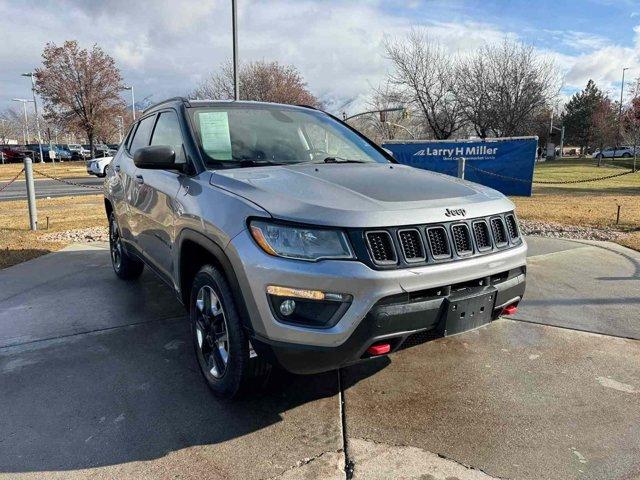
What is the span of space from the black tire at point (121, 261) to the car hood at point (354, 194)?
2840mm

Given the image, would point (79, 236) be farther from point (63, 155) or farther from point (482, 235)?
point (63, 155)

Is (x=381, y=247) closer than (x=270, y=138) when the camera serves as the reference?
Yes

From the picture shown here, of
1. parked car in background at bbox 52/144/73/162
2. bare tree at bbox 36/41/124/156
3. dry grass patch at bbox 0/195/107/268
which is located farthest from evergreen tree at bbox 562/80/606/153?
dry grass patch at bbox 0/195/107/268

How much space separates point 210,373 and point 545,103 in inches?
1409

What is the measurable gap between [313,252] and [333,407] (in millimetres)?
1089

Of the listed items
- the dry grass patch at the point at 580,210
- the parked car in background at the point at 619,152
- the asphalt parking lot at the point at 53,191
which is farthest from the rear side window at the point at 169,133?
the parked car in background at the point at 619,152

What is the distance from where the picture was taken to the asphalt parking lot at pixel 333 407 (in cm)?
246

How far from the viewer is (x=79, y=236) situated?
8523 mm

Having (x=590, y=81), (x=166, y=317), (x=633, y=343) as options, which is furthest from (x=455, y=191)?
(x=590, y=81)

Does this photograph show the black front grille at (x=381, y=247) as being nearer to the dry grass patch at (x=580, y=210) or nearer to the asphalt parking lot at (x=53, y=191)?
the dry grass patch at (x=580, y=210)

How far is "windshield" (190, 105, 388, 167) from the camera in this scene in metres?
3.44

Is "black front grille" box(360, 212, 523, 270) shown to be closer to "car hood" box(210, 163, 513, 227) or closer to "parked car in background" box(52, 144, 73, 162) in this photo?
"car hood" box(210, 163, 513, 227)

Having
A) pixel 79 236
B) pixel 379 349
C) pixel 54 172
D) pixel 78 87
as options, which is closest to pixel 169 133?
pixel 379 349

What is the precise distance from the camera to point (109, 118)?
41.5 m
